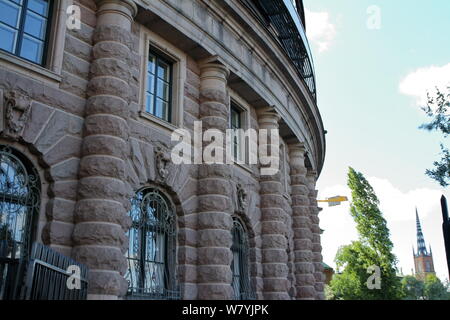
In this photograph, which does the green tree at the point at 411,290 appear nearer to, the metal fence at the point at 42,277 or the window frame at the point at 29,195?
the window frame at the point at 29,195

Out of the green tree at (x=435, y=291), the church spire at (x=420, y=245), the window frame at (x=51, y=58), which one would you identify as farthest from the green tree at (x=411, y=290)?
the church spire at (x=420, y=245)

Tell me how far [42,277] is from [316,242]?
725 inches

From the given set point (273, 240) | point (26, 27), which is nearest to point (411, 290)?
point (273, 240)

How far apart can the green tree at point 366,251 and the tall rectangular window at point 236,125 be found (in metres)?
31.1

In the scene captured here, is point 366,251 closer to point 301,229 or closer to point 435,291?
point 301,229

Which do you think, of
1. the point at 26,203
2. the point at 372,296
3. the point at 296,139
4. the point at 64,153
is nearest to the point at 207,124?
the point at 64,153

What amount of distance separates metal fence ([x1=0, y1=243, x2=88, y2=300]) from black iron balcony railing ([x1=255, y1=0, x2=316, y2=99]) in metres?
12.7

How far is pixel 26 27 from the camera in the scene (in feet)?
31.8

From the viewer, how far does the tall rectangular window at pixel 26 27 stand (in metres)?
9.34

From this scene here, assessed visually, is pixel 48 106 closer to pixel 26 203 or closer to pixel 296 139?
pixel 26 203

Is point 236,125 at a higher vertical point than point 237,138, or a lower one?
higher

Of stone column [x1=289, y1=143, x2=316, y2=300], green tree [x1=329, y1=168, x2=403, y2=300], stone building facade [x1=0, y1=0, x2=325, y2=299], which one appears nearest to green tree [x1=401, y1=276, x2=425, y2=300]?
green tree [x1=329, y1=168, x2=403, y2=300]

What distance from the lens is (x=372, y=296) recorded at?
4297 centimetres
